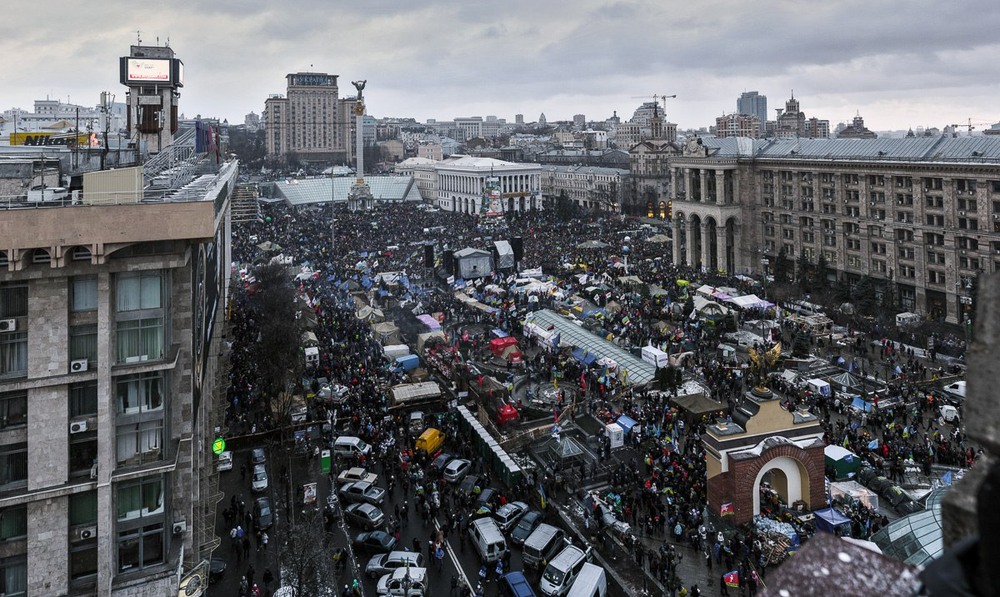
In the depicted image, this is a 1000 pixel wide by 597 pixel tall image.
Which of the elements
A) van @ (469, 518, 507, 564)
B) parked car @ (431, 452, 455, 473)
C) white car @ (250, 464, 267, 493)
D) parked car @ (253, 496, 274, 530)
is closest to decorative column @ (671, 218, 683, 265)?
parked car @ (431, 452, 455, 473)

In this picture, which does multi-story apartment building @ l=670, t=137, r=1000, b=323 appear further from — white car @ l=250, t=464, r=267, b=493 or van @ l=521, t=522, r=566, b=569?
white car @ l=250, t=464, r=267, b=493

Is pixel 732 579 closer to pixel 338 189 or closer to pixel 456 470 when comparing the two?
pixel 456 470

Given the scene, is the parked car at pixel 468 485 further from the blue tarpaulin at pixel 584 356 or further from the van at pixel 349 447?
the blue tarpaulin at pixel 584 356

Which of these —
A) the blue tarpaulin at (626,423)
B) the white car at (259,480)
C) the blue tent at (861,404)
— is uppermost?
the blue tent at (861,404)

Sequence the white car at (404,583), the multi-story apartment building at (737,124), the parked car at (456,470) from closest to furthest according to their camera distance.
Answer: the white car at (404,583), the parked car at (456,470), the multi-story apartment building at (737,124)

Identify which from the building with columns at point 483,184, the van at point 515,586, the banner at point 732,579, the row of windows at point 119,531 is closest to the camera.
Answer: the row of windows at point 119,531

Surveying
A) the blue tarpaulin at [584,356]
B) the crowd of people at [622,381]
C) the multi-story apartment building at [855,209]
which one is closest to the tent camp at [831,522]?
the crowd of people at [622,381]

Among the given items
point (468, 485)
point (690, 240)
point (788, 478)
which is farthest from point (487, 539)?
point (690, 240)
